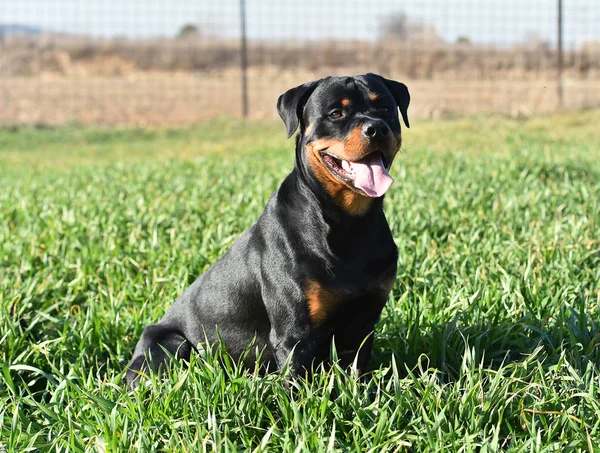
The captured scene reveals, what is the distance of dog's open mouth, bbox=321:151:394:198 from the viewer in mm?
2877

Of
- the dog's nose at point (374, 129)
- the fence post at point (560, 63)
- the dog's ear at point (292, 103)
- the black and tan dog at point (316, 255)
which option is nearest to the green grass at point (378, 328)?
the black and tan dog at point (316, 255)

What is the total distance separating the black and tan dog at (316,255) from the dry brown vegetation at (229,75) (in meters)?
13.0

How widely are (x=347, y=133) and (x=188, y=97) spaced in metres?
15.4

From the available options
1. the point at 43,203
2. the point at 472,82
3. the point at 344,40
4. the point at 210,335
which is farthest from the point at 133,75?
the point at 210,335

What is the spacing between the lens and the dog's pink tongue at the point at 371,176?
2.87 meters

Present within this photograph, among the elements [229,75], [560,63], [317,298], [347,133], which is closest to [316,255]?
[317,298]

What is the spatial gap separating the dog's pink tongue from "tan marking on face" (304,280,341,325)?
0.41 meters

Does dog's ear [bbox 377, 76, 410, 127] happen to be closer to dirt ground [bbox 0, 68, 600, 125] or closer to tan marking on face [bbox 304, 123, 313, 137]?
tan marking on face [bbox 304, 123, 313, 137]


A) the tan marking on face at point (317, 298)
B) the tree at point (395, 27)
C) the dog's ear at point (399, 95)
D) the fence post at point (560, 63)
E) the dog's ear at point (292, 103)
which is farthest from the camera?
the tree at point (395, 27)

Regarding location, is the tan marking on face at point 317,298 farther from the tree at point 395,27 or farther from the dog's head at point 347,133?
the tree at point 395,27

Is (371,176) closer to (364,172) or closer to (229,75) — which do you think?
(364,172)

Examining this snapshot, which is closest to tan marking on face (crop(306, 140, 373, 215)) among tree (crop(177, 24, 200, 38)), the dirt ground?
the dirt ground

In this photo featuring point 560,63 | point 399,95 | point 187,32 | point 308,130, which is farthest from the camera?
point 187,32

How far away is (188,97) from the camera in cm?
1783
